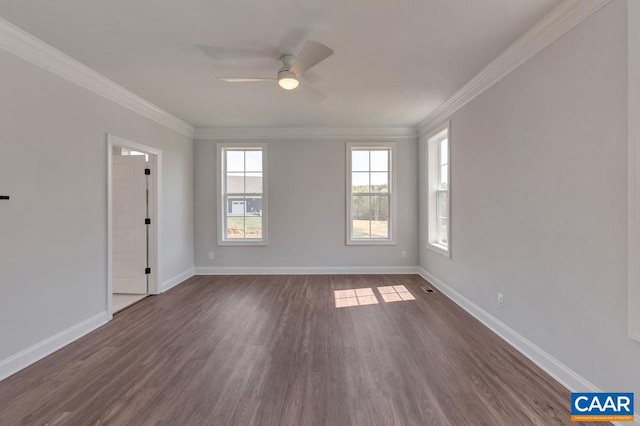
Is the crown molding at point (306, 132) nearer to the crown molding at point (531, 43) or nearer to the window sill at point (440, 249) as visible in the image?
the crown molding at point (531, 43)

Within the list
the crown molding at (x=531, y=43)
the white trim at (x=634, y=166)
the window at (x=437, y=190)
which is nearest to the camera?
the white trim at (x=634, y=166)

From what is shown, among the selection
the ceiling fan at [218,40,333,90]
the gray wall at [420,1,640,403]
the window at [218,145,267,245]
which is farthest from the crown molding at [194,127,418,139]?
the ceiling fan at [218,40,333,90]

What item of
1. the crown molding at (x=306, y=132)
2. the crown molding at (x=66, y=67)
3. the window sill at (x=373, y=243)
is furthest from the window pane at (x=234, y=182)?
the window sill at (x=373, y=243)

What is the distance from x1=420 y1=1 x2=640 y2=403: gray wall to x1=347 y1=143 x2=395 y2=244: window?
2294mm

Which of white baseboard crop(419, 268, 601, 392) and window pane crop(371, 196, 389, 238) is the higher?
window pane crop(371, 196, 389, 238)

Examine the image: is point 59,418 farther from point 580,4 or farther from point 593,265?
point 580,4

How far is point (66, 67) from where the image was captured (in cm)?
284

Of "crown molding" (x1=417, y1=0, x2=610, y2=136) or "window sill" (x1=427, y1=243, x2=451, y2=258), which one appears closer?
"crown molding" (x1=417, y1=0, x2=610, y2=136)

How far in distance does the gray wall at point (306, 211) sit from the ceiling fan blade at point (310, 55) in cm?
284

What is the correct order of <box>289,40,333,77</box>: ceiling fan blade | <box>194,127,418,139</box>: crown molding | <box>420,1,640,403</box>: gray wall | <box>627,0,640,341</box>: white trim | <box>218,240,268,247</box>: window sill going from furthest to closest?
<box>218,240,268,247</box>: window sill
<box>194,127,418,139</box>: crown molding
<box>289,40,333,77</box>: ceiling fan blade
<box>420,1,640,403</box>: gray wall
<box>627,0,640,341</box>: white trim

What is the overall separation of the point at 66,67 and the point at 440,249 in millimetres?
4905

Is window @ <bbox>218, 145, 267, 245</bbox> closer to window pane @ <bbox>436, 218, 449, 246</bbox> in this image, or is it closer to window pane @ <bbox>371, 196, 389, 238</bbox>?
window pane @ <bbox>371, 196, 389, 238</bbox>

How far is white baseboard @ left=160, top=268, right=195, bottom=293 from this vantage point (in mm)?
4578

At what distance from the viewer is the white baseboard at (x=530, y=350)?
6.79 ft
